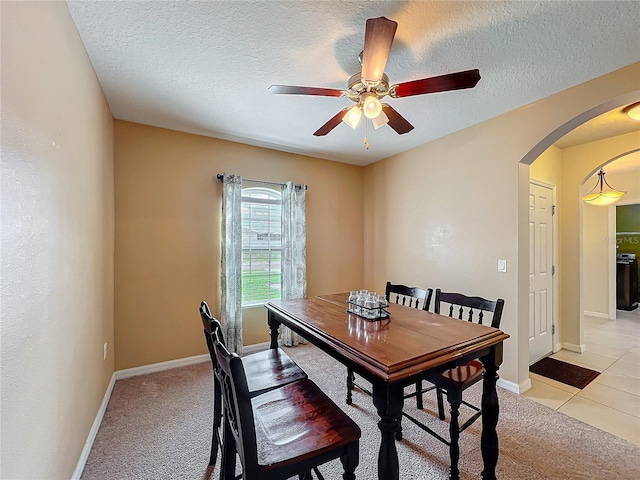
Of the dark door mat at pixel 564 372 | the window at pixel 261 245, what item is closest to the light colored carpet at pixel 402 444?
the dark door mat at pixel 564 372

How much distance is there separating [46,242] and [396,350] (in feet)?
5.53

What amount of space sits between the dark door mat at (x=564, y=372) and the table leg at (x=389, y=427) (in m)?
2.71

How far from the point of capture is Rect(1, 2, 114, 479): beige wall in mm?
945

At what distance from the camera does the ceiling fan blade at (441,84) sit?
4.95 ft

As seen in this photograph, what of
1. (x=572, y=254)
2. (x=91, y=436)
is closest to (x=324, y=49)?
(x=91, y=436)

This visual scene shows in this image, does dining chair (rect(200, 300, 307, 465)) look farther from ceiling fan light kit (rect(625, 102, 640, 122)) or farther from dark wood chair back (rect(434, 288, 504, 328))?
ceiling fan light kit (rect(625, 102, 640, 122))

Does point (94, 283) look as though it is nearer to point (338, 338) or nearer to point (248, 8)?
point (338, 338)

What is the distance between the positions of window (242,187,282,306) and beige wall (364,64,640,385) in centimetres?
170

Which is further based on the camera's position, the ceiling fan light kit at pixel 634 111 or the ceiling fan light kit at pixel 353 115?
the ceiling fan light kit at pixel 634 111

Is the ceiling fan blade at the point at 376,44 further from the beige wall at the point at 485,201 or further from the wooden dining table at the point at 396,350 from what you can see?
the beige wall at the point at 485,201

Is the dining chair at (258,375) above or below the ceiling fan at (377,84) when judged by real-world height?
below

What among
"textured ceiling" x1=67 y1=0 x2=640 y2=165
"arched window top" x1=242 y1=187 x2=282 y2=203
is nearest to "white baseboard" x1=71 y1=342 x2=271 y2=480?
"arched window top" x1=242 y1=187 x2=282 y2=203

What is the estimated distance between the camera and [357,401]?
241 cm

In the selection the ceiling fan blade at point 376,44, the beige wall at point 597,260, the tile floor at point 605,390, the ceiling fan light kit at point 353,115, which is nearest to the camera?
the ceiling fan blade at point 376,44
